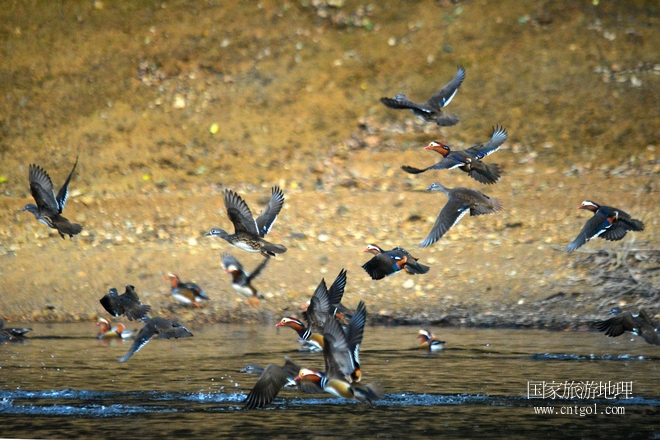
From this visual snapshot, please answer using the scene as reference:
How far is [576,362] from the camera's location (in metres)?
13.5

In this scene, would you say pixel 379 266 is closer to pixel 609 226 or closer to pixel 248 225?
pixel 248 225

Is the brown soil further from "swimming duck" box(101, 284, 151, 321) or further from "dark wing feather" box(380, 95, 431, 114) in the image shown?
"dark wing feather" box(380, 95, 431, 114)

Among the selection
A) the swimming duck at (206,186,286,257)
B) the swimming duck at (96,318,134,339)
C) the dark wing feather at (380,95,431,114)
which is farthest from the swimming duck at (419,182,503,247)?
the swimming duck at (96,318,134,339)

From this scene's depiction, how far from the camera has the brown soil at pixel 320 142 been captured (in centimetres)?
1873

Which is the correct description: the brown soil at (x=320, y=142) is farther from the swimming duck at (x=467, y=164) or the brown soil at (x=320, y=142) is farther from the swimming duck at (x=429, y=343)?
the swimming duck at (x=467, y=164)

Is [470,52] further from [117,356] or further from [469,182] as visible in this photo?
[117,356]

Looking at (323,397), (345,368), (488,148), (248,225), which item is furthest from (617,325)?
(248,225)

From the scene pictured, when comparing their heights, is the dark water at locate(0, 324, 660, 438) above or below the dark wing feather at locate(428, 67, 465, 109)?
below

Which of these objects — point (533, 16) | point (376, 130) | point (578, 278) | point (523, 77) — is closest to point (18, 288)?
point (376, 130)

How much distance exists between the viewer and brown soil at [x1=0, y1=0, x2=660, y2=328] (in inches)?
738

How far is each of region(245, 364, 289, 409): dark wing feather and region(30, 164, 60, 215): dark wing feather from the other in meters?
5.25

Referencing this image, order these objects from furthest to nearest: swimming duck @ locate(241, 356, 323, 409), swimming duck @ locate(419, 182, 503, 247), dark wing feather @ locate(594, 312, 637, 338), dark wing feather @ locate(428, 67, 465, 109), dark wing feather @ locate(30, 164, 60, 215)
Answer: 1. dark wing feather @ locate(428, 67, 465, 109)
2. dark wing feather @ locate(30, 164, 60, 215)
3. swimming duck @ locate(419, 182, 503, 247)
4. dark wing feather @ locate(594, 312, 637, 338)
5. swimming duck @ locate(241, 356, 323, 409)

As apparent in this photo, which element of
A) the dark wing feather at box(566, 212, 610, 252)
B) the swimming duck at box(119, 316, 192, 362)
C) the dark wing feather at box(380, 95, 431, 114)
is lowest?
the swimming duck at box(119, 316, 192, 362)

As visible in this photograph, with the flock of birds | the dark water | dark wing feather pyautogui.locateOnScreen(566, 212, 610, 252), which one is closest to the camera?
the flock of birds
